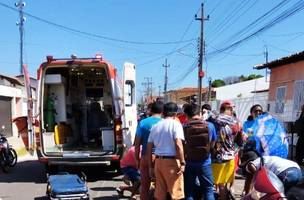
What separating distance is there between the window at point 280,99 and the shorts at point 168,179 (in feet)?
38.2

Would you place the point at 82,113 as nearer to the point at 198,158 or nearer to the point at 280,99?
the point at 280,99

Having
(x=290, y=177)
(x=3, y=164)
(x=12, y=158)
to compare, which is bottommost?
(x=3, y=164)

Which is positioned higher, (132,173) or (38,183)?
(132,173)

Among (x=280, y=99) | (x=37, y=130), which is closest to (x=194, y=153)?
(x=37, y=130)

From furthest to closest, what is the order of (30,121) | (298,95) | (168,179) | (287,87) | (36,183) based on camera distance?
(287,87)
(298,95)
(30,121)
(36,183)
(168,179)

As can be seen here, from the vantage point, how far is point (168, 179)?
6.51m

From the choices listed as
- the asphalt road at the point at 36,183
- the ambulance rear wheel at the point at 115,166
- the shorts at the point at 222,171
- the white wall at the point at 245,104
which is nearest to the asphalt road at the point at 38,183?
the asphalt road at the point at 36,183

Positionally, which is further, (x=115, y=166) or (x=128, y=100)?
(x=115, y=166)

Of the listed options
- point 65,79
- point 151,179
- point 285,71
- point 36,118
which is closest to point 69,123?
point 65,79

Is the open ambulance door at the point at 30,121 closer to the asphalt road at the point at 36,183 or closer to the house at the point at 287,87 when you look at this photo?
the asphalt road at the point at 36,183

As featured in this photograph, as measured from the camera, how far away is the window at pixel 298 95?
15.7 m

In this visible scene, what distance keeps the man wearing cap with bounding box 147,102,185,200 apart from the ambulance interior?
445 cm

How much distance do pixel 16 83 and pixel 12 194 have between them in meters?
17.3

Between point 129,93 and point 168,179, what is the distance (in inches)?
186
